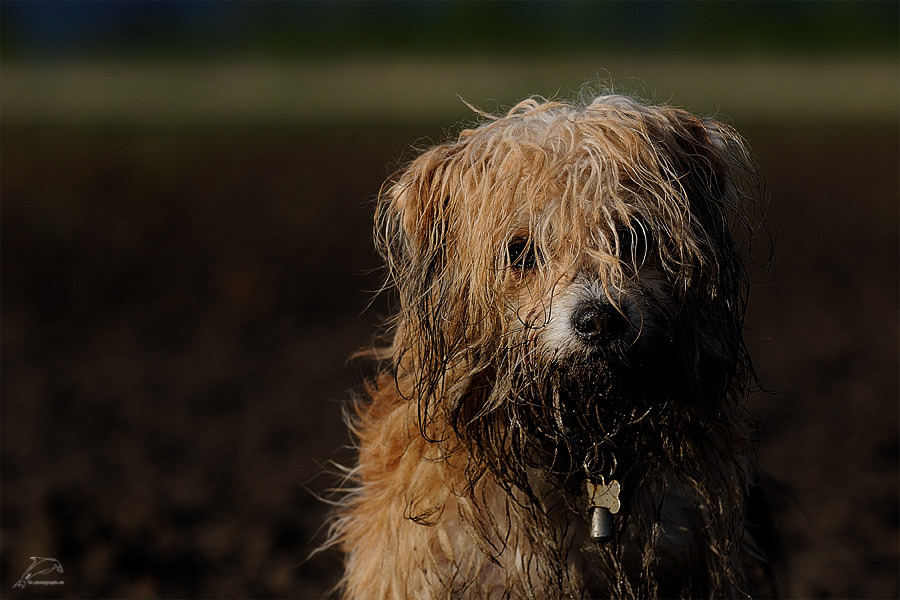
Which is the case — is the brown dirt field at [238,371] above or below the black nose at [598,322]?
below

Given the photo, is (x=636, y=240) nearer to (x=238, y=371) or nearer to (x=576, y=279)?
(x=576, y=279)

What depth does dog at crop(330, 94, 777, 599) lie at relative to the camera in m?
3.01

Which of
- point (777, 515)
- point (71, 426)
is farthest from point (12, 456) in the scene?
point (777, 515)

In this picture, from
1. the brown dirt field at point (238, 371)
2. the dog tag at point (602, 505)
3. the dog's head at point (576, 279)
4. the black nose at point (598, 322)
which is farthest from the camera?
the brown dirt field at point (238, 371)

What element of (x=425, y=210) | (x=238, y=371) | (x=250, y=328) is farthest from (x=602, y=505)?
(x=250, y=328)

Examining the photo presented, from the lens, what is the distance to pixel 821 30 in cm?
4028

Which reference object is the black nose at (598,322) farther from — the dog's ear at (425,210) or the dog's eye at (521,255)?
the dog's ear at (425,210)

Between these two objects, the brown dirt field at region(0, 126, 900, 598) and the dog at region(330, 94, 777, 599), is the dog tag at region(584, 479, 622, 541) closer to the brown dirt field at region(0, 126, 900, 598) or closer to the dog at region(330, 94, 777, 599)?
the dog at region(330, 94, 777, 599)

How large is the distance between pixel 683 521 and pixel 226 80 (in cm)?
3524

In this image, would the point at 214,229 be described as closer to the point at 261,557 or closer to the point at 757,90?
the point at 261,557

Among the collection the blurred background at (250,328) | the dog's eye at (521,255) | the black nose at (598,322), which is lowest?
the blurred background at (250,328)

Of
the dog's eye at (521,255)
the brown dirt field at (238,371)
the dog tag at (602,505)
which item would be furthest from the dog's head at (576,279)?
the brown dirt field at (238,371)

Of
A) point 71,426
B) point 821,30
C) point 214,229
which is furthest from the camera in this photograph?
point 821,30

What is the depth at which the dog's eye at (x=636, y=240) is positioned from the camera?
3.07 m
